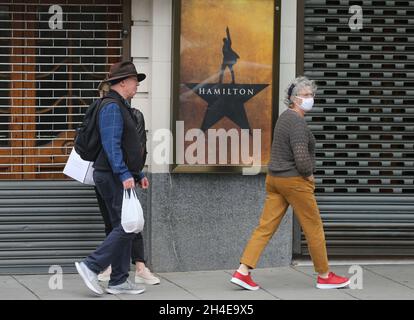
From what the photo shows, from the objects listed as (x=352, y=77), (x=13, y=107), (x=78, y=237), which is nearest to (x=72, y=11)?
(x=13, y=107)

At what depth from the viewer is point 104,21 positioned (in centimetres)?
988

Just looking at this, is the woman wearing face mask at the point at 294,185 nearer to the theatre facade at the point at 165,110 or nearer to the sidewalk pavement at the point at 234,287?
the sidewalk pavement at the point at 234,287

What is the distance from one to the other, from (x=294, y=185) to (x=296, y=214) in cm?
30

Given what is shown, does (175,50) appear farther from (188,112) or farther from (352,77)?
(352,77)

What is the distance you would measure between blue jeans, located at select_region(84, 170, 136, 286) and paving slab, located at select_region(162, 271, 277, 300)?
0.82 metres

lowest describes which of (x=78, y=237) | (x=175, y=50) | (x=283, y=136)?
(x=78, y=237)

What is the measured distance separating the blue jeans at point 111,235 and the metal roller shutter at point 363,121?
2402mm

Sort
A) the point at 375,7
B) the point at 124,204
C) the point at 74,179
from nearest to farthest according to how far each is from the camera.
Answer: the point at 124,204 < the point at 74,179 < the point at 375,7

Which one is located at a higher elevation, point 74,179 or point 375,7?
point 375,7

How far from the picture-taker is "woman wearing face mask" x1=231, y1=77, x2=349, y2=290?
28.7ft

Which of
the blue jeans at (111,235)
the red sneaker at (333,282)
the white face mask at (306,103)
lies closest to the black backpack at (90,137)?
the blue jeans at (111,235)

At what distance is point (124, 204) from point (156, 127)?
1.54 metres

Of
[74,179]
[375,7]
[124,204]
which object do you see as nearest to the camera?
[124,204]

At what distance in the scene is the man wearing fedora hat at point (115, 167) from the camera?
27.4 ft
